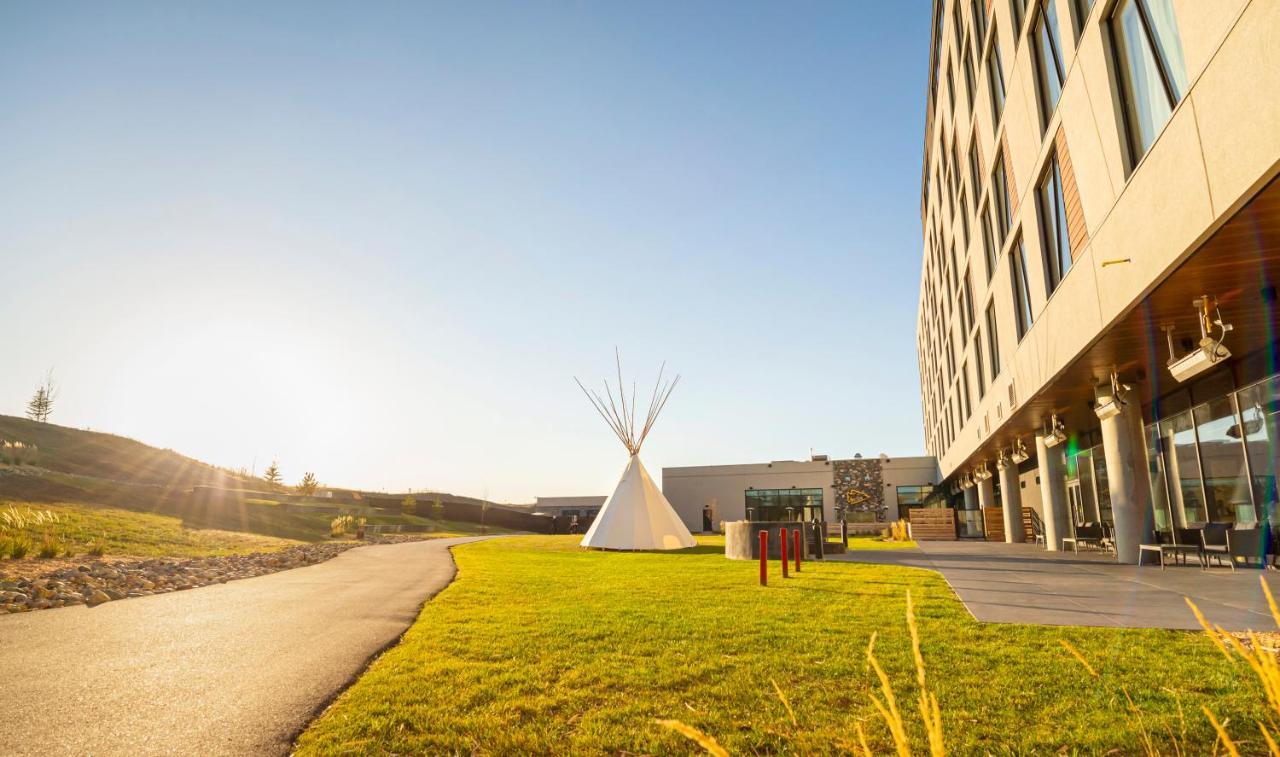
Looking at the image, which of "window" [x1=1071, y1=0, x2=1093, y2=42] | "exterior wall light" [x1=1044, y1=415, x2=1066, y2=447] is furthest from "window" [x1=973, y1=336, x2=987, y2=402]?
"window" [x1=1071, y1=0, x2=1093, y2=42]

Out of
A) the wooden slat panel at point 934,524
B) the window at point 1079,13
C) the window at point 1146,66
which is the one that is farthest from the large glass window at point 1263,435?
the wooden slat panel at point 934,524

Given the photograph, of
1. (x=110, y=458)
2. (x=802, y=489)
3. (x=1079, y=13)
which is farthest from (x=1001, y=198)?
(x=110, y=458)

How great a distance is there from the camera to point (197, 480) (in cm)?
4978

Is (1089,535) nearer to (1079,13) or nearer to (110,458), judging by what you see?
(1079,13)

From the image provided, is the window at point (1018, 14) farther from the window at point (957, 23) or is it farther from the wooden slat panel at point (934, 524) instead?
the wooden slat panel at point (934, 524)

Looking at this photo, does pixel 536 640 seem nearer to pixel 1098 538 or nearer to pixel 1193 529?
pixel 1193 529

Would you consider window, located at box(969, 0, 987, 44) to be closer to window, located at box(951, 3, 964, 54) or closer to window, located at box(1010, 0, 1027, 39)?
window, located at box(951, 3, 964, 54)

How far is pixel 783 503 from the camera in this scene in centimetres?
4803

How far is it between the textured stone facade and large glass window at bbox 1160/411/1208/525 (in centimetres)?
3121

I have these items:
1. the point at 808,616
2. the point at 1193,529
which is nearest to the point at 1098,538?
the point at 1193,529

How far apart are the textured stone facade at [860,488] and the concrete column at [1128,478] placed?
32.1m

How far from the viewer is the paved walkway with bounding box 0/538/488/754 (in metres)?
4.48

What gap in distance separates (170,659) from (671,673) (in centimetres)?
470

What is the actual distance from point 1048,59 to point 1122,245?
Answer: 18.6ft
